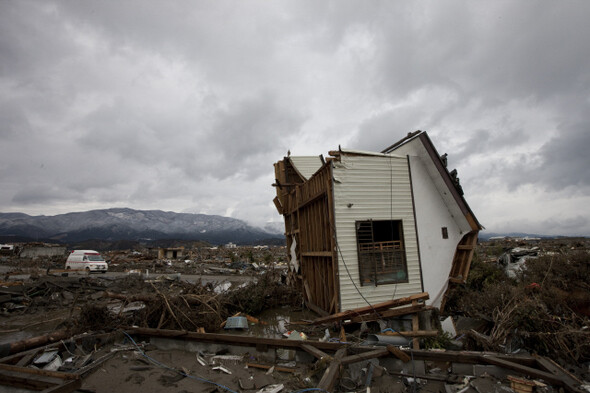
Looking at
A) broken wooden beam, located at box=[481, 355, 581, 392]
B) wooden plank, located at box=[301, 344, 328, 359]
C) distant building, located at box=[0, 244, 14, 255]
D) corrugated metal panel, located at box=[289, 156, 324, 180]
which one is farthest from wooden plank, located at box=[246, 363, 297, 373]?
distant building, located at box=[0, 244, 14, 255]

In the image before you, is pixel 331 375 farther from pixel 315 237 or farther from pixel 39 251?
pixel 39 251

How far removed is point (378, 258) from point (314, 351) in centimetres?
442

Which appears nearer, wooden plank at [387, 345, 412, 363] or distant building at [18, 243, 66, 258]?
wooden plank at [387, 345, 412, 363]

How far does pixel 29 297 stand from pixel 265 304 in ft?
39.0

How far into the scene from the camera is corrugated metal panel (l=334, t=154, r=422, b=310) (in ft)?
29.1

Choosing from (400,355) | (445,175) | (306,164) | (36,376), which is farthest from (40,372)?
(306,164)

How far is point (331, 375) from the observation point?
4453mm

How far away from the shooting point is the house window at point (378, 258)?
29.6 ft

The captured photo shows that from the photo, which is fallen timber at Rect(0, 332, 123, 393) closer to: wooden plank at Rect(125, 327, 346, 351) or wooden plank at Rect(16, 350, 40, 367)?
wooden plank at Rect(16, 350, 40, 367)

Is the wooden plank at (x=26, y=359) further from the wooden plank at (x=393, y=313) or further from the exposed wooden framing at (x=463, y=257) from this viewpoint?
the exposed wooden framing at (x=463, y=257)

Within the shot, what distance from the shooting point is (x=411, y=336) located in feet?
22.6

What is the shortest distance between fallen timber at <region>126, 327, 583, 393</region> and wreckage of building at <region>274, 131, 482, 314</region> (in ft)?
9.53

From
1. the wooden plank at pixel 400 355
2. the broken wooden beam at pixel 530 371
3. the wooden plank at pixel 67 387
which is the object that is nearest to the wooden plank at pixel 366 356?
the wooden plank at pixel 400 355

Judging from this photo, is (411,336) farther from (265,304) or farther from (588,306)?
(265,304)
